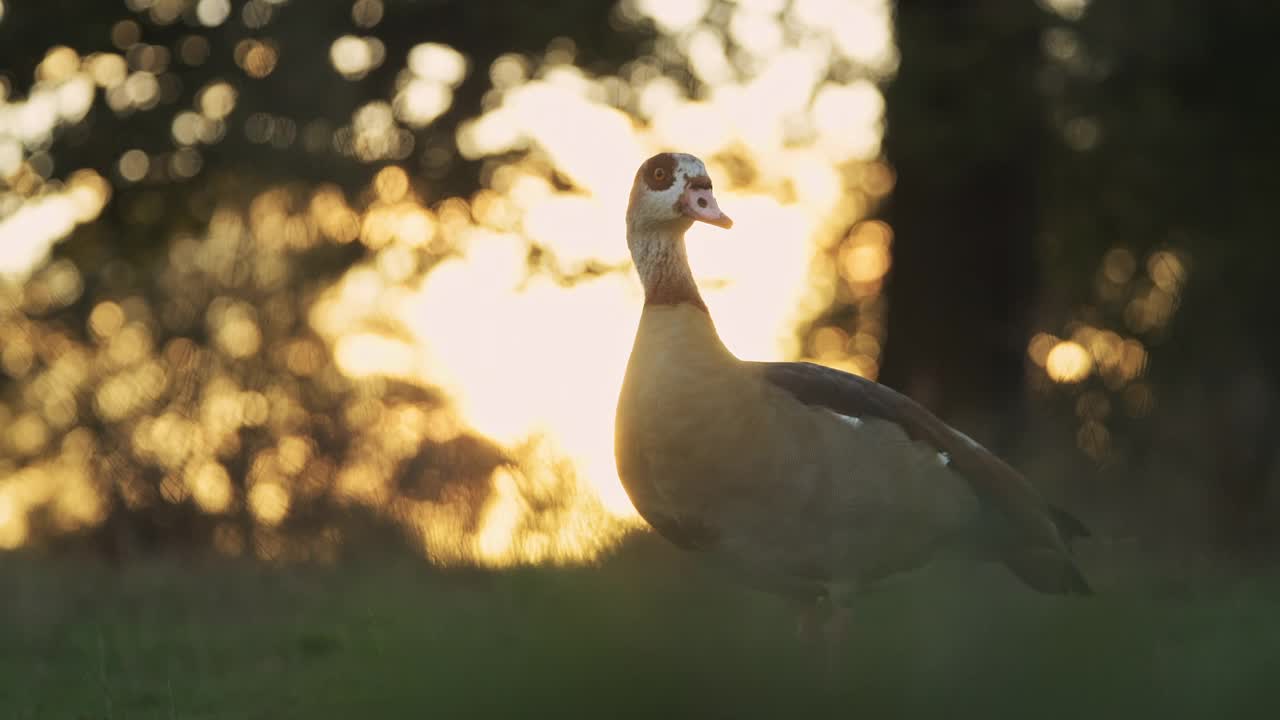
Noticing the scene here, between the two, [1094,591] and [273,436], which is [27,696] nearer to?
[1094,591]

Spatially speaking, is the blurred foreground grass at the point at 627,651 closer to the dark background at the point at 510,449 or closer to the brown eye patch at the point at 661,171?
the dark background at the point at 510,449

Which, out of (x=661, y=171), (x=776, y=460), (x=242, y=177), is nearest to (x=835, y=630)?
(x=776, y=460)

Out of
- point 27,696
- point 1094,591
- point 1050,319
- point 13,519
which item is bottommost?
point 27,696

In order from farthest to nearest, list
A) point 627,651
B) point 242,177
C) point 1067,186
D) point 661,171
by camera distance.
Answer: point 242,177 < point 1067,186 < point 661,171 < point 627,651

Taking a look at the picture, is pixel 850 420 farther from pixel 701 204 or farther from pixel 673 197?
pixel 673 197

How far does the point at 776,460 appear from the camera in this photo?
6.09 meters

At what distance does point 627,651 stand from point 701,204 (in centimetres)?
214

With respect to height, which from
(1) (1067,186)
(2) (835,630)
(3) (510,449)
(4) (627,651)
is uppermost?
(1) (1067,186)

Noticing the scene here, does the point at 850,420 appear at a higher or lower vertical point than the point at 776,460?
higher

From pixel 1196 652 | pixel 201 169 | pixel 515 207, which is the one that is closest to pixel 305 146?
pixel 201 169

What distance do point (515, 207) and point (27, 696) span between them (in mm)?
8455

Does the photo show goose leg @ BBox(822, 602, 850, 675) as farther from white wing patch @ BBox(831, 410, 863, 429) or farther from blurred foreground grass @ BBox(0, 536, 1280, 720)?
white wing patch @ BBox(831, 410, 863, 429)

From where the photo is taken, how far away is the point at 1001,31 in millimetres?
11805

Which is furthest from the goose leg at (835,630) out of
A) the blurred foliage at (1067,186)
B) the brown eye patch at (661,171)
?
the blurred foliage at (1067,186)
